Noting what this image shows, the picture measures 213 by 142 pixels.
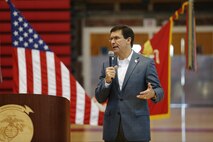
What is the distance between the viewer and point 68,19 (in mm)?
12250

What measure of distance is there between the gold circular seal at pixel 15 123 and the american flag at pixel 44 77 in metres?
3.11

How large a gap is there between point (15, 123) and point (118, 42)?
1036 mm

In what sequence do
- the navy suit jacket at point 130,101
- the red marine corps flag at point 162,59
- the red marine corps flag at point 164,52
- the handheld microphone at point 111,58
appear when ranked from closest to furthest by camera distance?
the handheld microphone at point 111,58 → the navy suit jacket at point 130,101 → the red marine corps flag at point 164,52 → the red marine corps flag at point 162,59

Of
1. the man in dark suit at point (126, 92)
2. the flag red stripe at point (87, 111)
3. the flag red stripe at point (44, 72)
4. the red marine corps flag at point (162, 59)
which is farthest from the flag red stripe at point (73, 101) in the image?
the man in dark suit at point (126, 92)

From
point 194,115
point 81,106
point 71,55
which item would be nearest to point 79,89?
point 81,106

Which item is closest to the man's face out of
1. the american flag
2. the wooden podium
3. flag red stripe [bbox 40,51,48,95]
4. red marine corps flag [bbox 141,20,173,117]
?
the wooden podium

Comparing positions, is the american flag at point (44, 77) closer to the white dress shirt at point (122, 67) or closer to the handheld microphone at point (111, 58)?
the white dress shirt at point (122, 67)

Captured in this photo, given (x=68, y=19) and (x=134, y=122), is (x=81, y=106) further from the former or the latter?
(x=68, y=19)

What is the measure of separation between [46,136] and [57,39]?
8.68 meters

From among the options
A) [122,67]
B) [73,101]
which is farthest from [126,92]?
[73,101]

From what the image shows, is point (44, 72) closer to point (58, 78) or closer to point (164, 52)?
point (58, 78)

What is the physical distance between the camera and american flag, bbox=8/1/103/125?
6.84 m

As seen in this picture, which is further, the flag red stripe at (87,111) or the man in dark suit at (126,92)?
the flag red stripe at (87,111)

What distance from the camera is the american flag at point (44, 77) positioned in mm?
6840
